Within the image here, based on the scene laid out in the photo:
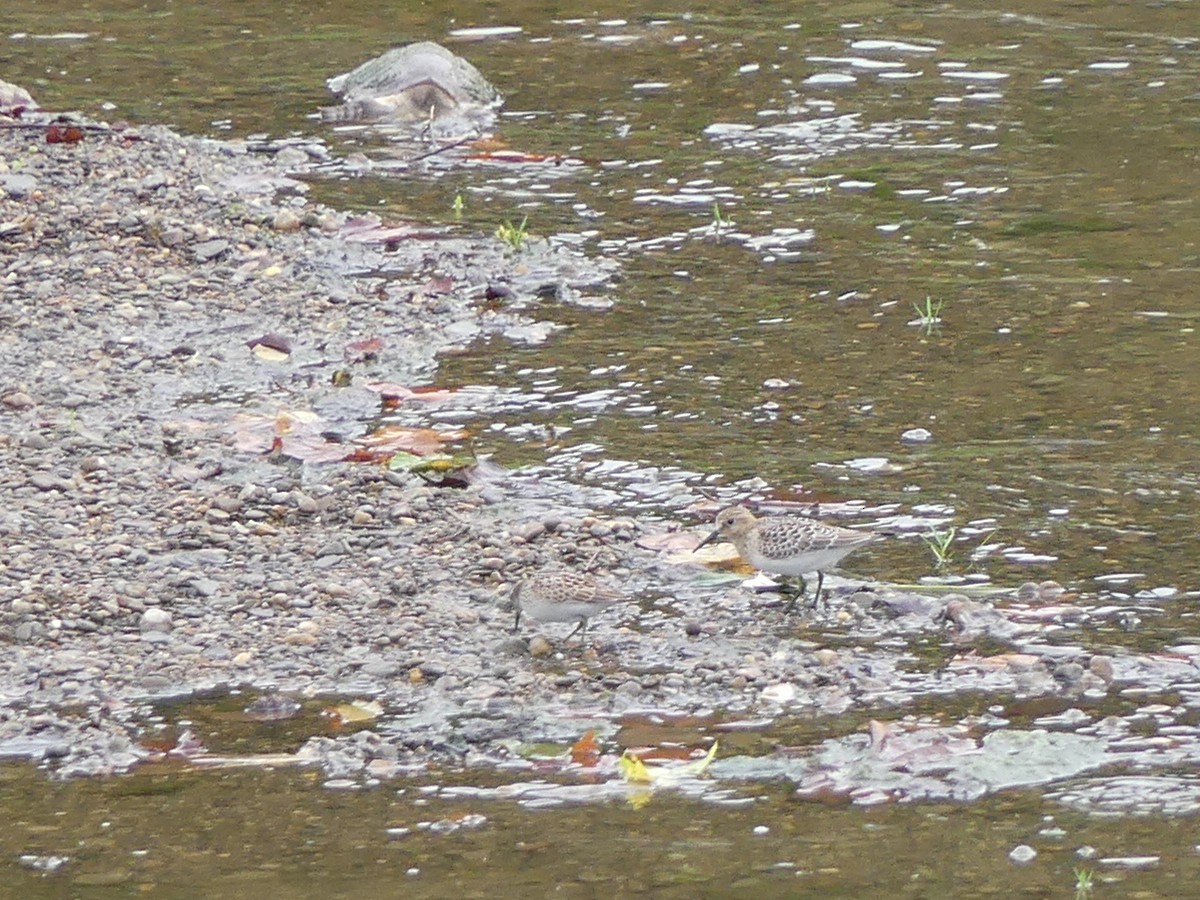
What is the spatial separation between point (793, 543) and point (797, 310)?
3506 mm

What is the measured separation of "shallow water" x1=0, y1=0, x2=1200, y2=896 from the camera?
19.1ft

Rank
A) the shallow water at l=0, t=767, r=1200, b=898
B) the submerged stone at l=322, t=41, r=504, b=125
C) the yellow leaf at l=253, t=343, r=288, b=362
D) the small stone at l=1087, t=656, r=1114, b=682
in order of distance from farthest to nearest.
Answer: the submerged stone at l=322, t=41, r=504, b=125, the yellow leaf at l=253, t=343, r=288, b=362, the small stone at l=1087, t=656, r=1114, b=682, the shallow water at l=0, t=767, r=1200, b=898

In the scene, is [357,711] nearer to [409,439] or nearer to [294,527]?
[294,527]

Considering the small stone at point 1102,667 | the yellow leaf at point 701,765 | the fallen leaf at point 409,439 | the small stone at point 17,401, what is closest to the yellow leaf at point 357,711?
the yellow leaf at point 701,765

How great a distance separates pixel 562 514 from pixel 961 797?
263 centimetres

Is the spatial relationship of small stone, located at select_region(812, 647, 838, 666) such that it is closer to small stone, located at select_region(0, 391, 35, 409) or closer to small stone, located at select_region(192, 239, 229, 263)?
small stone, located at select_region(0, 391, 35, 409)

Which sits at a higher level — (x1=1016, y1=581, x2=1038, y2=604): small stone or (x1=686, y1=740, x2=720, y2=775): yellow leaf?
(x1=1016, y1=581, x2=1038, y2=604): small stone

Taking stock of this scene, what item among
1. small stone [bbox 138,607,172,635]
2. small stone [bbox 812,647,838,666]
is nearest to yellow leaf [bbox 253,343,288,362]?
small stone [bbox 138,607,172,635]

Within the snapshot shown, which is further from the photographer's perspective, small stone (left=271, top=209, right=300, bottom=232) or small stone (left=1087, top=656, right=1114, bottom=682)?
small stone (left=271, top=209, right=300, bottom=232)

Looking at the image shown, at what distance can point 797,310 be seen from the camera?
10.6 m

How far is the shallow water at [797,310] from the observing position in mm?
A: 5812

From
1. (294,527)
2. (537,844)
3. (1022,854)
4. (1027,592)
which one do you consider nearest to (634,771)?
(537,844)

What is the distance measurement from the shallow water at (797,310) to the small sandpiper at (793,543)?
408 mm

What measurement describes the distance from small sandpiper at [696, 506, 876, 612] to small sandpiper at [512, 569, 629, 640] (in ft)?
1.97
